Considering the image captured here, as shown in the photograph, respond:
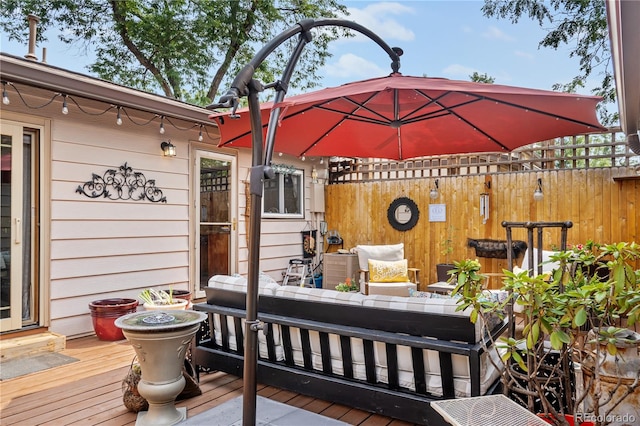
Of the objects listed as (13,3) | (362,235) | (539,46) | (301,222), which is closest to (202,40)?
(13,3)

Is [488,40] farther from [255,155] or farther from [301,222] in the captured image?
[255,155]

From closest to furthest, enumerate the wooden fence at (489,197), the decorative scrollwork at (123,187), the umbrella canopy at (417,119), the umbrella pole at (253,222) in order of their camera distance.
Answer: the umbrella pole at (253,222)
the umbrella canopy at (417,119)
the decorative scrollwork at (123,187)
the wooden fence at (489,197)

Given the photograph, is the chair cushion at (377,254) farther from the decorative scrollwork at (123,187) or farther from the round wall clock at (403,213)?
the decorative scrollwork at (123,187)

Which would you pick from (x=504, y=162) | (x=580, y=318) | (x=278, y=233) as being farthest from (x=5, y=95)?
(x=504, y=162)

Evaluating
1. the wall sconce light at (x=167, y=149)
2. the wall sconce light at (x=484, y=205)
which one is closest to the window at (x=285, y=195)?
the wall sconce light at (x=167, y=149)

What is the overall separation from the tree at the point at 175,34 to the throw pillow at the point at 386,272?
5.98 m

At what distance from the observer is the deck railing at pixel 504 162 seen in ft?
18.6

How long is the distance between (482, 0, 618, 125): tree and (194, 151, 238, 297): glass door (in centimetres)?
565

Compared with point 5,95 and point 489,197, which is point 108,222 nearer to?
point 5,95

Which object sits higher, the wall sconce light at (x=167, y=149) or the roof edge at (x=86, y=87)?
the roof edge at (x=86, y=87)

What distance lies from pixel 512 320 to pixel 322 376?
46.0 inches

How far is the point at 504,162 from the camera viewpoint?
6.27 meters

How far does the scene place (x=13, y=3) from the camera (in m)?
7.99

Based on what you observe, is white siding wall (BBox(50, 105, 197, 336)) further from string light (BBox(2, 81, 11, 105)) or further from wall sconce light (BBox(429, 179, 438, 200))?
wall sconce light (BBox(429, 179, 438, 200))
